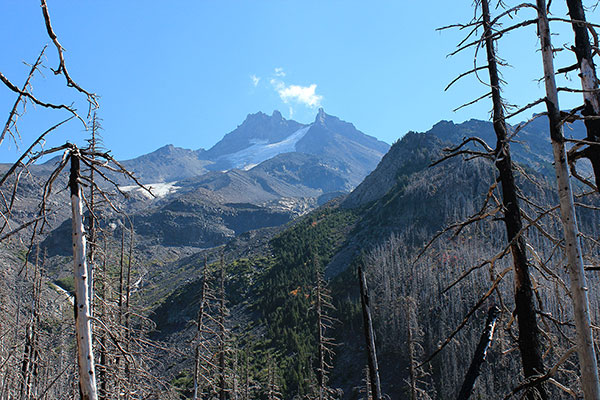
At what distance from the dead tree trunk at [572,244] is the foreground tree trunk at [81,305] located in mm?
4705

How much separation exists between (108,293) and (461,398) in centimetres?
1393

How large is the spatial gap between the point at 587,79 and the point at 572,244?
204 cm

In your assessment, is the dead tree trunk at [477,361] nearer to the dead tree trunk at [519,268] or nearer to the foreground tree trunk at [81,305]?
the dead tree trunk at [519,268]

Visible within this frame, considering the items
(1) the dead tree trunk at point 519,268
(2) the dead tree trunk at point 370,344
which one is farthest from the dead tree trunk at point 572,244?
(2) the dead tree trunk at point 370,344

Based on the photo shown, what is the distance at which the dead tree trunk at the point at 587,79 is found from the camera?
4703 mm

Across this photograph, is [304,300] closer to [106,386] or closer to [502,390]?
[502,390]

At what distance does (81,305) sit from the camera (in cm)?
444

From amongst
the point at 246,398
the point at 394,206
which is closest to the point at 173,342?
the point at 246,398

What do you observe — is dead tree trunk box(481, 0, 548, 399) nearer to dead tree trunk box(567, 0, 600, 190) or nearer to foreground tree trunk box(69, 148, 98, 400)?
dead tree trunk box(567, 0, 600, 190)

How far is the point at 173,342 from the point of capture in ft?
289

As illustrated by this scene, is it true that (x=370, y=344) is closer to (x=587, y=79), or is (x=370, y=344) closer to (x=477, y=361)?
(x=477, y=361)

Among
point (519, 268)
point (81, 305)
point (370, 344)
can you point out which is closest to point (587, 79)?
point (519, 268)

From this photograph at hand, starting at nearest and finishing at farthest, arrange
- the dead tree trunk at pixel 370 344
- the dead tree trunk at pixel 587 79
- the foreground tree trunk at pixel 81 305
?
the foreground tree trunk at pixel 81 305, the dead tree trunk at pixel 587 79, the dead tree trunk at pixel 370 344

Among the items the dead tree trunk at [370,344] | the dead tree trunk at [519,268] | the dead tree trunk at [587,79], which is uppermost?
the dead tree trunk at [587,79]
